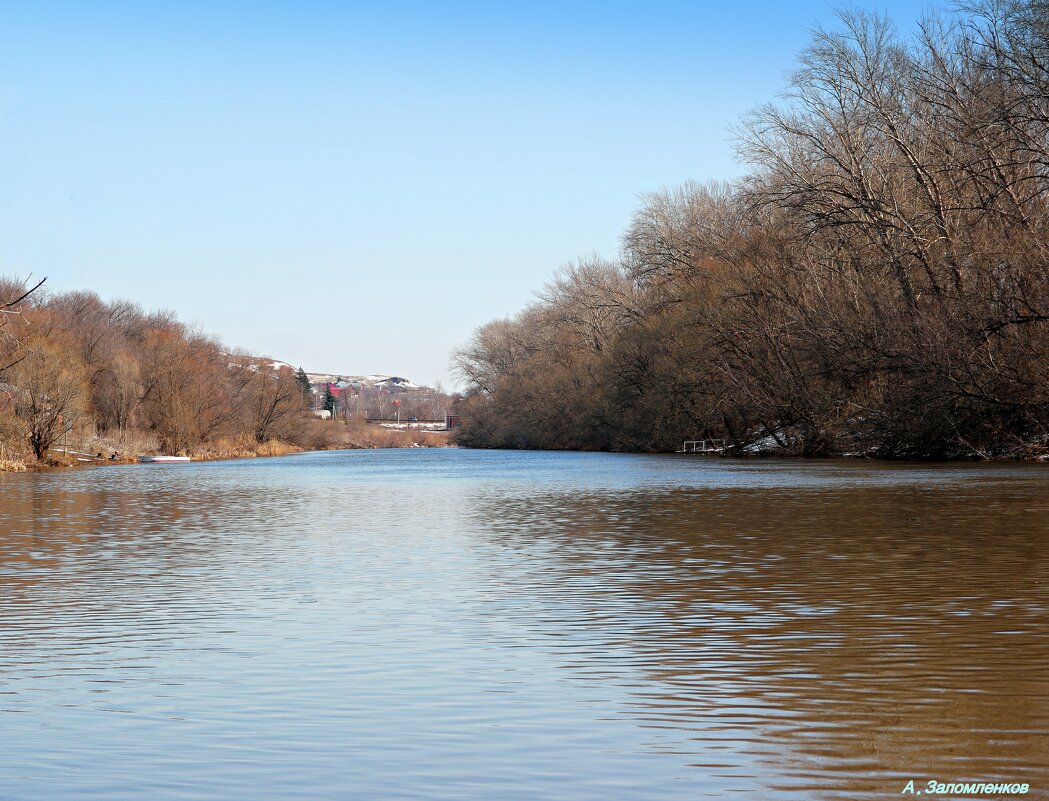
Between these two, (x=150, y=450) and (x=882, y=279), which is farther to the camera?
(x=150, y=450)

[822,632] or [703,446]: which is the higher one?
[703,446]

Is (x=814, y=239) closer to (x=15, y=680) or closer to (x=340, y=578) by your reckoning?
(x=340, y=578)

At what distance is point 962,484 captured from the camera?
3078 cm

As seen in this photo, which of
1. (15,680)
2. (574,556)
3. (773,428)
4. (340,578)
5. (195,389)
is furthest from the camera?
(195,389)

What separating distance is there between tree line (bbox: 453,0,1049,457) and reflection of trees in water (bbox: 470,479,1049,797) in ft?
72.5

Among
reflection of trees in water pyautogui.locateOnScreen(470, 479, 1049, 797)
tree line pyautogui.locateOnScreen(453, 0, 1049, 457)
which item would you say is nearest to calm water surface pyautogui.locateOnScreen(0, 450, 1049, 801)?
reflection of trees in water pyautogui.locateOnScreen(470, 479, 1049, 797)

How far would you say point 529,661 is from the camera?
29.8ft

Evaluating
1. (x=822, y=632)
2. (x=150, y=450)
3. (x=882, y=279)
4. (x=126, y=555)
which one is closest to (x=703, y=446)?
(x=882, y=279)

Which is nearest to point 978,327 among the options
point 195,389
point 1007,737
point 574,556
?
point 574,556

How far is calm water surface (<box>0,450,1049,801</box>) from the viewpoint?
614 centimetres

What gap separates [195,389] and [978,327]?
57.7 m

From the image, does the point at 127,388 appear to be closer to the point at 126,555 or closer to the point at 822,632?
the point at 126,555

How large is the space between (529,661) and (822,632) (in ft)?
8.50

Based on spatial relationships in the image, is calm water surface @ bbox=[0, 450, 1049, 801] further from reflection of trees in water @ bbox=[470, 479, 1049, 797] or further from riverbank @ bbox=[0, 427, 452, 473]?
riverbank @ bbox=[0, 427, 452, 473]
